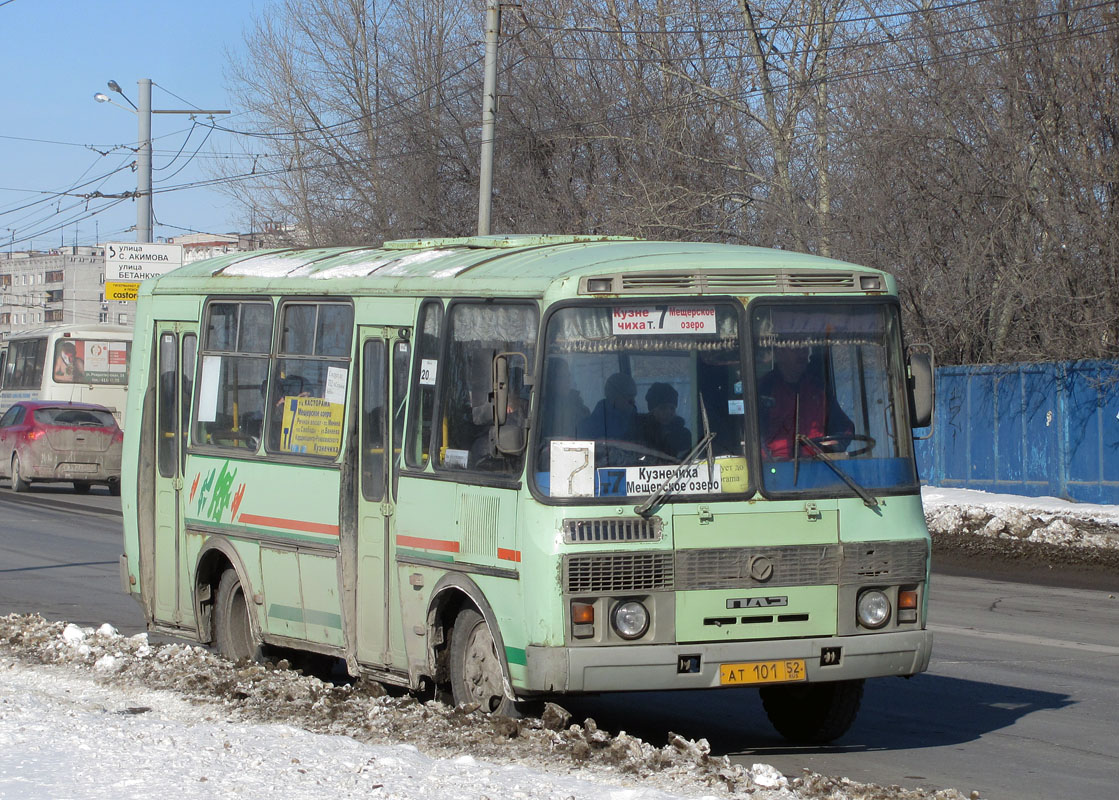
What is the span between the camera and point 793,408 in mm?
7477

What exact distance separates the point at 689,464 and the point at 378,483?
198 centimetres

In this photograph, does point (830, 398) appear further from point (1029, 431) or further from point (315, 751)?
point (1029, 431)

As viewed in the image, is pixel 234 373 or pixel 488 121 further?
pixel 488 121

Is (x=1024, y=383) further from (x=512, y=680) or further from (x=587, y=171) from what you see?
(x=512, y=680)

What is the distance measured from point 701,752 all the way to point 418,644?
6.14 ft

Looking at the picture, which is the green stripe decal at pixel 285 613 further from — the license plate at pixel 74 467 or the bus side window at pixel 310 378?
the license plate at pixel 74 467

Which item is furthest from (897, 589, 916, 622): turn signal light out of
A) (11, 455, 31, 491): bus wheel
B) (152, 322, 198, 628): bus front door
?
(11, 455, 31, 491): bus wheel

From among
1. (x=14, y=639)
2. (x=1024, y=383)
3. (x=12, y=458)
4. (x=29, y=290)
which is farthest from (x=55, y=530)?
(x=29, y=290)

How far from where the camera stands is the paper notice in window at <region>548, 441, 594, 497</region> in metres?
7.10

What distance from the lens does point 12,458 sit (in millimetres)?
27953

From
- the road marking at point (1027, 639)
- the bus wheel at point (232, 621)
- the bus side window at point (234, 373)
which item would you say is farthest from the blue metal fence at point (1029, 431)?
the bus wheel at point (232, 621)

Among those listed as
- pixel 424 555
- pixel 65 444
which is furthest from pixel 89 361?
pixel 424 555

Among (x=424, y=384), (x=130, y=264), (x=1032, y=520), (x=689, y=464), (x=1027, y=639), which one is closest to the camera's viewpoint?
(x=689, y=464)

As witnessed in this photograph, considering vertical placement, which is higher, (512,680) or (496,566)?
(496,566)
